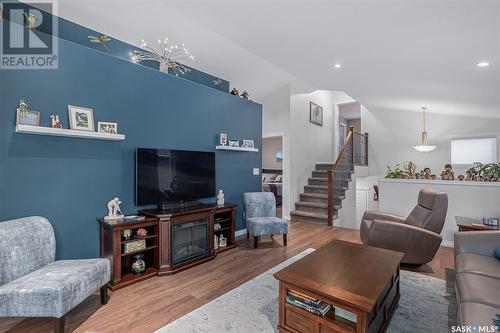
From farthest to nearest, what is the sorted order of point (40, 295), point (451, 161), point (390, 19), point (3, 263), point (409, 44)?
point (451, 161)
point (409, 44)
point (390, 19)
point (3, 263)
point (40, 295)

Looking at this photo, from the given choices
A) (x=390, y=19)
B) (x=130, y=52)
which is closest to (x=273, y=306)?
(x=390, y=19)

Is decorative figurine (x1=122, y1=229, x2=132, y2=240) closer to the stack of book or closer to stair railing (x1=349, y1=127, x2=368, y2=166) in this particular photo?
the stack of book

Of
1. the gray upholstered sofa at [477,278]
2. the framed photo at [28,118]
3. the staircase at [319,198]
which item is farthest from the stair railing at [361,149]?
→ the framed photo at [28,118]

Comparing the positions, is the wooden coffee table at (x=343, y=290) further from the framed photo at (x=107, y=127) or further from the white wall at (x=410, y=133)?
the white wall at (x=410, y=133)

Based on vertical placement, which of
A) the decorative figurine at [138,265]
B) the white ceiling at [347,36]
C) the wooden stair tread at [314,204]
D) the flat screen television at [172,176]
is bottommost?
the decorative figurine at [138,265]

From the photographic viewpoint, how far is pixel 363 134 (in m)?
7.46

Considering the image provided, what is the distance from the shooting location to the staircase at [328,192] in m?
5.61

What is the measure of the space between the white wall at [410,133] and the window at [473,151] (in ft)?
0.48

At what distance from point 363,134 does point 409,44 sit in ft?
17.1

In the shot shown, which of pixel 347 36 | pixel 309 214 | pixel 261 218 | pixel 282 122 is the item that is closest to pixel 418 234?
pixel 261 218

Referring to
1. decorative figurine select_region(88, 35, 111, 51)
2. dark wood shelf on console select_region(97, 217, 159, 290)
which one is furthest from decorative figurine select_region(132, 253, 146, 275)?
decorative figurine select_region(88, 35, 111, 51)

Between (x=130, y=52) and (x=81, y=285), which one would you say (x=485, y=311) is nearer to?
(x=81, y=285)

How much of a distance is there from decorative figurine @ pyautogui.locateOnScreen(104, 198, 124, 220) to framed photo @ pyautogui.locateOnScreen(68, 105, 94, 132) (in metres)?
0.82

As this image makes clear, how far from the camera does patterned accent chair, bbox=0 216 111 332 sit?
1.77 metres
